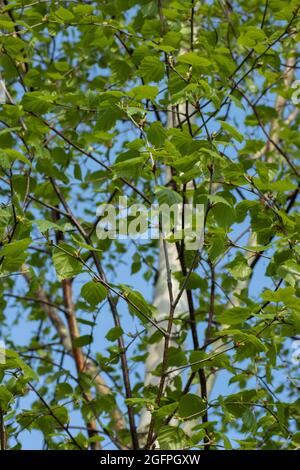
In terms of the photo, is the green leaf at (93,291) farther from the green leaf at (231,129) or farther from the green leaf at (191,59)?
the green leaf at (191,59)

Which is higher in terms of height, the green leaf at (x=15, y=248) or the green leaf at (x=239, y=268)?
the green leaf at (x=239, y=268)

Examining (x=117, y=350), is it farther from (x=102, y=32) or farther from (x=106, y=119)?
(x=102, y=32)

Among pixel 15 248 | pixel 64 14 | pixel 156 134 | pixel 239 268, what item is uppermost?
pixel 64 14

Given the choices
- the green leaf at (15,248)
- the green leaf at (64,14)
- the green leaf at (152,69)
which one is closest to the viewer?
the green leaf at (15,248)

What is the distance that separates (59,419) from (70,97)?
1.20 m

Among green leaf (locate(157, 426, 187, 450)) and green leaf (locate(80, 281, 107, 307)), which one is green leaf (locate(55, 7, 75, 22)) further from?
green leaf (locate(157, 426, 187, 450))

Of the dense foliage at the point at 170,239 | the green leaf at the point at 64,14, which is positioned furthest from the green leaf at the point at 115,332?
the green leaf at the point at 64,14

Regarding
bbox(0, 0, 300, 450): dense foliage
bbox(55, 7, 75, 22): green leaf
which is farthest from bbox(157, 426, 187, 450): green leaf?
bbox(55, 7, 75, 22): green leaf

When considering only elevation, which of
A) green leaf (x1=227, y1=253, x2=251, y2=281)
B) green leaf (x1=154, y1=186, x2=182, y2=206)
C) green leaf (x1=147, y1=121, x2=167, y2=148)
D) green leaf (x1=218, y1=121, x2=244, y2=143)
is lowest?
green leaf (x1=154, y1=186, x2=182, y2=206)

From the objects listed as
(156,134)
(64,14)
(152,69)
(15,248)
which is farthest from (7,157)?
(64,14)

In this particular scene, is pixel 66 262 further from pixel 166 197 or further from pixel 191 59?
pixel 191 59

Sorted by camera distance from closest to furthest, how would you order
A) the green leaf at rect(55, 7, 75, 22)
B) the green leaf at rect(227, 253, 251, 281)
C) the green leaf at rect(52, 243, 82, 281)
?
the green leaf at rect(52, 243, 82, 281) → the green leaf at rect(227, 253, 251, 281) → the green leaf at rect(55, 7, 75, 22)

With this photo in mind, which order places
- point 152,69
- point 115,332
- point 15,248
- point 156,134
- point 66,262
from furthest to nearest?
point 115,332, point 152,69, point 156,134, point 66,262, point 15,248
